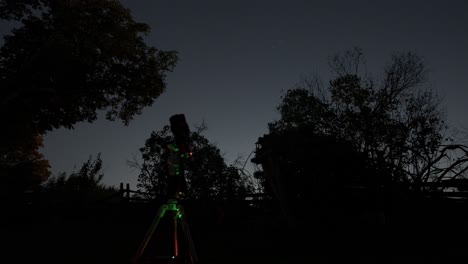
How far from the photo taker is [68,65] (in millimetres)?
16844

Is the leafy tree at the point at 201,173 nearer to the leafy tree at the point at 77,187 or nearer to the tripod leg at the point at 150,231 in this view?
the leafy tree at the point at 77,187

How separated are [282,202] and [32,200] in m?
12.8

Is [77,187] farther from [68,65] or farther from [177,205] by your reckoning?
[177,205]

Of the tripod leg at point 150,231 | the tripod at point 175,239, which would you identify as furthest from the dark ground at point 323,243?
the tripod leg at point 150,231

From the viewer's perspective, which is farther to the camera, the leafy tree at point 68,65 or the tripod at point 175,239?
the leafy tree at point 68,65

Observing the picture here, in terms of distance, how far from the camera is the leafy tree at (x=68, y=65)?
1619 cm

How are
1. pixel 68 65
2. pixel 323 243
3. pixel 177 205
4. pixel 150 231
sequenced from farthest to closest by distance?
pixel 68 65 < pixel 323 243 < pixel 177 205 < pixel 150 231

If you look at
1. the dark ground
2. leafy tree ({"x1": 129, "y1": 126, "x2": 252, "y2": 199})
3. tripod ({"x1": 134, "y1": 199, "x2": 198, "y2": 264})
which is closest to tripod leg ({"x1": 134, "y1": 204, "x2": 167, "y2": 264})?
tripod ({"x1": 134, "y1": 199, "x2": 198, "y2": 264})

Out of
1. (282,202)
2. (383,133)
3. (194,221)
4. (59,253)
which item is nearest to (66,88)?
(194,221)

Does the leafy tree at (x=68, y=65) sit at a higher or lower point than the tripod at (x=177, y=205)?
higher

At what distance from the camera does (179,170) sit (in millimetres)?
3590

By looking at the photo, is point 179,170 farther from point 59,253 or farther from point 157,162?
point 157,162

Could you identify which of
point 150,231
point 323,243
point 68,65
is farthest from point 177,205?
point 68,65

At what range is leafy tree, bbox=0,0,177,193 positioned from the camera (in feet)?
53.1
